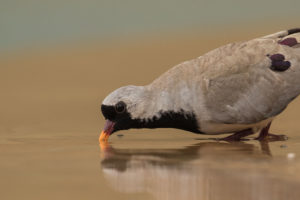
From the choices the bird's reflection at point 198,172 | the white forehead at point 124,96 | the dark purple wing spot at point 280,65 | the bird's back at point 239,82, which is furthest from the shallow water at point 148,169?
the dark purple wing spot at point 280,65

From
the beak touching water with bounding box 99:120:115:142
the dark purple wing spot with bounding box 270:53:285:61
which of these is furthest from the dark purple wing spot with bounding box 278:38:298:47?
the beak touching water with bounding box 99:120:115:142

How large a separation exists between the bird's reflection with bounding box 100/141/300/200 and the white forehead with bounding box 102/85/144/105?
46 cm

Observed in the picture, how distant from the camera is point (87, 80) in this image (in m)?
15.1

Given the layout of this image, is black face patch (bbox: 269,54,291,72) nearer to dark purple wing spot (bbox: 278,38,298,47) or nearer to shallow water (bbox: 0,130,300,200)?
dark purple wing spot (bbox: 278,38,298,47)

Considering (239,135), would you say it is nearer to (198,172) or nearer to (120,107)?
(120,107)

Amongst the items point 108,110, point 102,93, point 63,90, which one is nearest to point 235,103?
point 108,110

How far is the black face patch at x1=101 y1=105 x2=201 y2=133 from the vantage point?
7.04 m

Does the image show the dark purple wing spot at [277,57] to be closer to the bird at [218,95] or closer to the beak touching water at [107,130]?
the bird at [218,95]

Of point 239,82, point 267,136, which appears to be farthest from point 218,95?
point 267,136

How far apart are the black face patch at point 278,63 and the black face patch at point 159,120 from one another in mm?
1034

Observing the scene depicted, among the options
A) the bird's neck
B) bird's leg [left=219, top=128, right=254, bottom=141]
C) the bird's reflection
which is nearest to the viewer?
the bird's reflection

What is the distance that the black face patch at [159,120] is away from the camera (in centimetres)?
704

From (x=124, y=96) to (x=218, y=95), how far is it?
0.94m

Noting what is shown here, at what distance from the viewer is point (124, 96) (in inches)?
278
